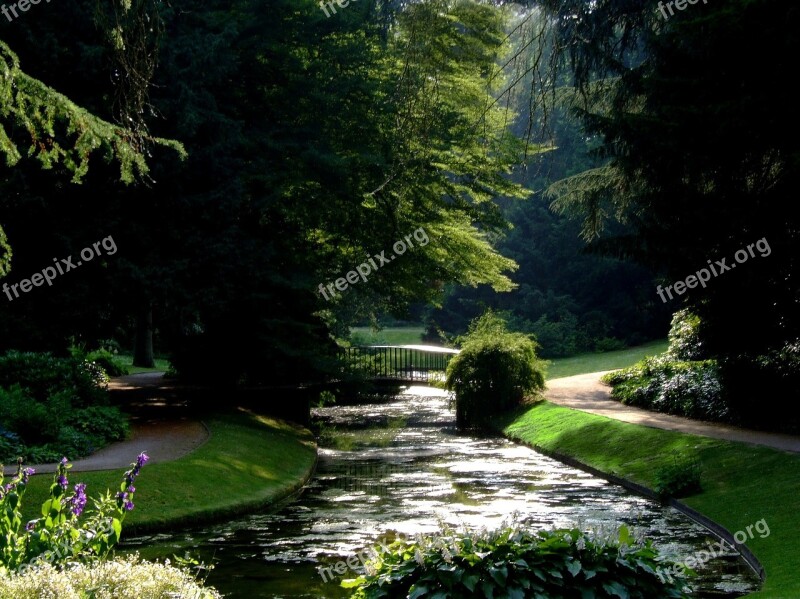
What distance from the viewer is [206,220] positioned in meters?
21.4

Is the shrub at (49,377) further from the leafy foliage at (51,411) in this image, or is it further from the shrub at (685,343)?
the shrub at (685,343)

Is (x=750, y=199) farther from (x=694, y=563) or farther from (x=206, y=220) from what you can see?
(x=206, y=220)

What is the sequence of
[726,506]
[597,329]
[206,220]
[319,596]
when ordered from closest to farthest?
1. [319,596]
2. [726,506]
3. [206,220]
4. [597,329]

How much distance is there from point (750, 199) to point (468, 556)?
10885 millimetres

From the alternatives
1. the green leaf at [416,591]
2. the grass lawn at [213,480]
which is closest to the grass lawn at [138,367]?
the grass lawn at [213,480]

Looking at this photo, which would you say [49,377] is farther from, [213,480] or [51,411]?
[213,480]

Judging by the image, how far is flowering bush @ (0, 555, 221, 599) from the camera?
545cm

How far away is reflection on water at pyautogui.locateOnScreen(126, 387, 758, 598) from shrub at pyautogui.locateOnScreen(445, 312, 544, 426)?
2.82 meters

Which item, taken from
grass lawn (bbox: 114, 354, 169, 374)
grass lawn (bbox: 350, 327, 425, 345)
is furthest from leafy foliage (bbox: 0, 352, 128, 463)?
grass lawn (bbox: 350, 327, 425, 345)

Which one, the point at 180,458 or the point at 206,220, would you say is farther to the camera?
the point at 206,220

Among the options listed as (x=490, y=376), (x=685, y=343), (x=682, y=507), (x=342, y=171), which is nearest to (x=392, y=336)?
(x=685, y=343)

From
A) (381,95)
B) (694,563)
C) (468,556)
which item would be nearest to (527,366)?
(381,95)

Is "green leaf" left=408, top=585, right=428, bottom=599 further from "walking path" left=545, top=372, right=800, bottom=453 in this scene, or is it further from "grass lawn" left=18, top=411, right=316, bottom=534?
"walking path" left=545, top=372, right=800, bottom=453

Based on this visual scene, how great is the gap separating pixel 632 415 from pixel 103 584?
700 inches
